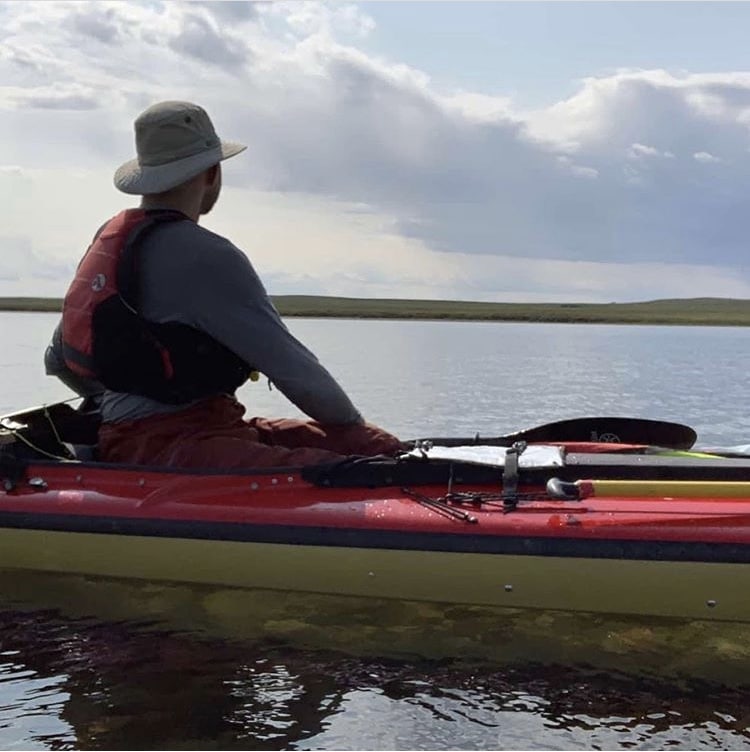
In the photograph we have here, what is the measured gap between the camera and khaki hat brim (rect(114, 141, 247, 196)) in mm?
5906

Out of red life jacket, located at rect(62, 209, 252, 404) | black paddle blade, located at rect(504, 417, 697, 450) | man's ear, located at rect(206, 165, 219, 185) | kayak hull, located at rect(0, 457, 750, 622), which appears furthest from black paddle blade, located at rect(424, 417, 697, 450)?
man's ear, located at rect(206, 165, 219, 185)

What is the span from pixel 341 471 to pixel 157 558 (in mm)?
1187

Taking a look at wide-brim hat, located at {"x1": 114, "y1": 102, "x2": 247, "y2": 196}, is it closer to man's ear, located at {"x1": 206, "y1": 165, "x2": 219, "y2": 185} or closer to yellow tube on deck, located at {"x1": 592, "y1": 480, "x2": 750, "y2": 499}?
man's ear, located at {"x1": 206, "y1": 165, "x2": 219, "y2": 185}

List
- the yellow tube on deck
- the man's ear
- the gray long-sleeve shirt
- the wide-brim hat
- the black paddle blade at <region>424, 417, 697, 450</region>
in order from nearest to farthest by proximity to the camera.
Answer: the yellow tube on deck < the gray long-sleeve shirt < the wide-brim hat < the man's ear < the black paddle blade at <region>424, 417, 697, 450</region>

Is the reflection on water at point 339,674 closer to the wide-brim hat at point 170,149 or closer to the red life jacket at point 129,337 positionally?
the red life jacket at point 129,337

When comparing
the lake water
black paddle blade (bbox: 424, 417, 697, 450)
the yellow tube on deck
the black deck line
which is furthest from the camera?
black paddle blade (bbox: 424, 417, 697, 450)

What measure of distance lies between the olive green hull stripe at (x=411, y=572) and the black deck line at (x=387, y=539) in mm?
33

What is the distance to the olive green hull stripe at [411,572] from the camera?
5.36 m

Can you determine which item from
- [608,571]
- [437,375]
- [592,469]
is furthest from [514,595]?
[437,375]

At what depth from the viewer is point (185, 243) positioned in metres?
5.74

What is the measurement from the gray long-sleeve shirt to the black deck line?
78cm

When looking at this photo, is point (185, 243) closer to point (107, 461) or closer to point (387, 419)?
point (107, 461)

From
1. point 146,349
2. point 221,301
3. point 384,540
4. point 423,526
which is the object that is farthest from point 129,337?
point 423,526

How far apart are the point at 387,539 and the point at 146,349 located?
5.63 feet
